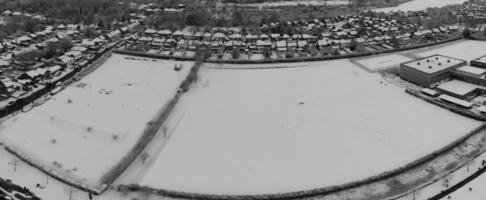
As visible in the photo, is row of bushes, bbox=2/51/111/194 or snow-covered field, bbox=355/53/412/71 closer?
row of bushes, bbox=2/51/111/194

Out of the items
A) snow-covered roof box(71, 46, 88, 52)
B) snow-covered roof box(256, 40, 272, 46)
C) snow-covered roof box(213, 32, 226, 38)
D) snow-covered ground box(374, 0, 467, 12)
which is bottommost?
snow-covered roof box(71, 46, 88, 52)

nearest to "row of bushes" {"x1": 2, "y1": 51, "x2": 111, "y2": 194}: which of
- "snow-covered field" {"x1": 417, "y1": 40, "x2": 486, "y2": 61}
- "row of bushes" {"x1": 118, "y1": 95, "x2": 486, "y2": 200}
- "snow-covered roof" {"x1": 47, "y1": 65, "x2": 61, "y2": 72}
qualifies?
Result: "snow-covered roof" {"x1": 47, "y1": 65, "x2": 61, "y2": 72}

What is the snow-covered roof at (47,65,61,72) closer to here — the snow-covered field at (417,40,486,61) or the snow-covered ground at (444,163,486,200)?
the snow-covered ground at (444,163,486,200)

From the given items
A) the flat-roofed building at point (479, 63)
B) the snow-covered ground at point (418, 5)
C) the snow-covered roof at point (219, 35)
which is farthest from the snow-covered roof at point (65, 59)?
the snow-covered ground at point (418, 5)

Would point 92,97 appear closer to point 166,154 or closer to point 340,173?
point 166,154

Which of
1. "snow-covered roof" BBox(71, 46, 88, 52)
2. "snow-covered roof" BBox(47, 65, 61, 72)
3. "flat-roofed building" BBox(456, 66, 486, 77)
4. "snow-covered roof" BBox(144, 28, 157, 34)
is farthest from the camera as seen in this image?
"snow-covered roof" BBox(144, 28, 157, 34)

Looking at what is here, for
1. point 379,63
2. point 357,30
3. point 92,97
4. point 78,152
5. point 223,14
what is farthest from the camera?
point 223,14

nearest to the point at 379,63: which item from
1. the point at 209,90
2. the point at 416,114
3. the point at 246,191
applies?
the point at 416,114
